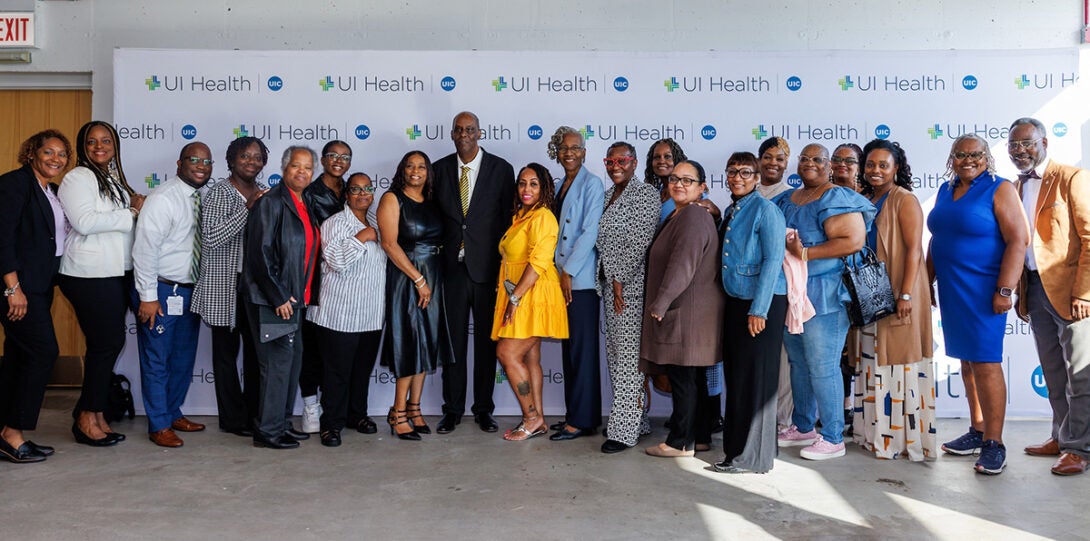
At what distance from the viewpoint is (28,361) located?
13.8 ft

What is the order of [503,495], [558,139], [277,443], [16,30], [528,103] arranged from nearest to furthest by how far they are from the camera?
[503,495] → [277,443] → [558,139] → [528,103] → [16,30]

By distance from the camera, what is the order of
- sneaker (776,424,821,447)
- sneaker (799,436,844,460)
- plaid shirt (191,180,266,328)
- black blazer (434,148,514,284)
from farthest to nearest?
1. black blazer (434,148,514,284)
2. sneaker (776,424,821,447)
3. plaid shirt (191,180,266,328)
4. sneaker (799,436,844,460)

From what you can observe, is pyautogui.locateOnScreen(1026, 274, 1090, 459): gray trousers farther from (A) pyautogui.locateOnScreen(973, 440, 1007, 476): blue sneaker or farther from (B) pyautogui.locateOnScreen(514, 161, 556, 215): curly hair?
(B) pyautogui.locateOnScreen(514, 161, 556, 215): curly hair

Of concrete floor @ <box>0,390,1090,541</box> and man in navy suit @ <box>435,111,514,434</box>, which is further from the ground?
man in navy suit @ <box>435,111,514,434</box>

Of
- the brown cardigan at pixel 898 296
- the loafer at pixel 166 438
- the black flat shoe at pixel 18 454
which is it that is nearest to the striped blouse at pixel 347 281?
the loafer at pixel 166 438

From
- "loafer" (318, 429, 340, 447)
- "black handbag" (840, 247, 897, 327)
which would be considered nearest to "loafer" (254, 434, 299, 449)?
"loafer" (318, 429, 340, 447)

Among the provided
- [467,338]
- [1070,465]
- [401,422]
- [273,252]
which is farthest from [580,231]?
[1070,465]

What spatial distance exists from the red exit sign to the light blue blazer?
173 inches

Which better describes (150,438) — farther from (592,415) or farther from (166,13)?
(166,13)

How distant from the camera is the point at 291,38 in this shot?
5.94 meters

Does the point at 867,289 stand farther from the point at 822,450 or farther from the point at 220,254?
the point at 220,254

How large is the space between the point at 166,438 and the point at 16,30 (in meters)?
3.60

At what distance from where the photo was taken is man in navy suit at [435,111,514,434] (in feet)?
16.0

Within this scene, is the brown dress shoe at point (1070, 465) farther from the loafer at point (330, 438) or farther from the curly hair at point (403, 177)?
the loafer at point (330, 438)
